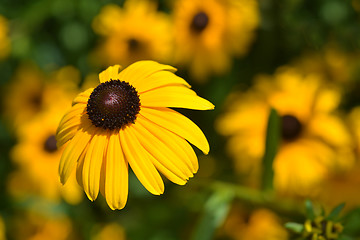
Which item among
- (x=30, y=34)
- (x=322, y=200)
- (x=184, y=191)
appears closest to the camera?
(x=322, y=200)

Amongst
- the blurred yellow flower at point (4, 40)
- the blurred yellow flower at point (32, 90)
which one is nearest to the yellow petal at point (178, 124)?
the blurred yellow flower at point (32, 90)

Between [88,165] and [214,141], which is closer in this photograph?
[88,165]

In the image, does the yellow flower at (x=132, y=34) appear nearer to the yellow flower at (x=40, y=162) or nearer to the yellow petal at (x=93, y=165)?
the yellow flower at (x=40, y=162)

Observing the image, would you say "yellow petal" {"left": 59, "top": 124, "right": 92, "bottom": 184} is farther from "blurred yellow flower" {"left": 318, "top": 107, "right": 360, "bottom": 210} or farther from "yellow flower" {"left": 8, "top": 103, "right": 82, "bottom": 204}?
"blurred yellow flower" {"left": 318, "top": 107, "right": 360, "bottom": 210}

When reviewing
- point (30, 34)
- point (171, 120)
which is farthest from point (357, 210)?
point (30, 34)

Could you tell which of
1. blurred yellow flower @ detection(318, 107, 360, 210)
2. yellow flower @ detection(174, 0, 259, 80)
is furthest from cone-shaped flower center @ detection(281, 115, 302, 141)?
yellow flower @ detection(174, 0, 259, 80)

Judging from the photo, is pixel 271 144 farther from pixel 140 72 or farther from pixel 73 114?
pixel 73 114

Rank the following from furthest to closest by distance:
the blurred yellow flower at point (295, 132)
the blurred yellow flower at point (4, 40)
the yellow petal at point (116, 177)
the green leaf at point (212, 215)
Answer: the blurred yellow flower at point (4, 40), the blurred yellow flower at point (295, 132), the green leaf at point (212, 215), the yellow petal at point (116, 177)

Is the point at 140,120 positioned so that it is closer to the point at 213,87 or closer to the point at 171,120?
the point at 171,120
